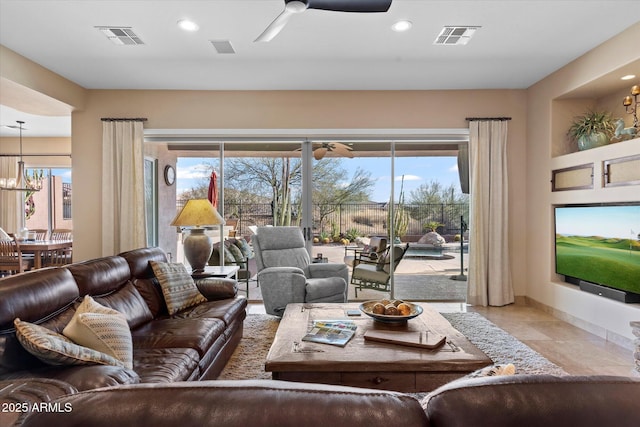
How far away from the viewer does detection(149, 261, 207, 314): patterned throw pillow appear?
9.43 ft

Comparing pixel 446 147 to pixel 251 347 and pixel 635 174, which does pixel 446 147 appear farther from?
pixel 251 347

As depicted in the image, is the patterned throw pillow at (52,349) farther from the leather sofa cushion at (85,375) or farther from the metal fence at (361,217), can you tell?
the metal fence at (361,217)

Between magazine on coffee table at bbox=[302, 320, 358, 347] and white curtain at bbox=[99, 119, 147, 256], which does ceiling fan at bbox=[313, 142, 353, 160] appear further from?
magazine on coffee table at bbox=[302, 320, 358, 347]

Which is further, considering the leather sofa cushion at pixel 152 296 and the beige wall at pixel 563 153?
the beige wall at pixel 563 153

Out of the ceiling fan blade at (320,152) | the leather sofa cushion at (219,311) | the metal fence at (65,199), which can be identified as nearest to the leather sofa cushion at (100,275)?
the leather sofa cushion at (219,311)

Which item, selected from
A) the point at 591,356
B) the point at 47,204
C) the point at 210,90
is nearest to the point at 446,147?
the point at 591,356

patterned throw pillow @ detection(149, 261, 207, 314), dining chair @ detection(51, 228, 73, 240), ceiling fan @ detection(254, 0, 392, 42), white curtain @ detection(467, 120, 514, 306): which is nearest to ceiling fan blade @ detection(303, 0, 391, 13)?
ceiling fan @ detection(254, 0, 392, 42)

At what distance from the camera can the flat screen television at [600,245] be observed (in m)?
3.16

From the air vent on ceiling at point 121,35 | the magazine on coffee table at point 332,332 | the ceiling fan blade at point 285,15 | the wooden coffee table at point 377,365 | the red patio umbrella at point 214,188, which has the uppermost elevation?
the air vent on ceiling at point 121,35

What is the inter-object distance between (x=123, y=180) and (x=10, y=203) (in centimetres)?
483

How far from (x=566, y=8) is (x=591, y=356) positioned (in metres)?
2.84

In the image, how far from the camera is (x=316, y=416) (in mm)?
583

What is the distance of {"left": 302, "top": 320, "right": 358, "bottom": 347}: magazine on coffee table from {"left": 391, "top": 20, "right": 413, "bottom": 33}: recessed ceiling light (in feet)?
8.07

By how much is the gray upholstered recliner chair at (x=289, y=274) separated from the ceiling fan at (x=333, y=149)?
1.20 metres
